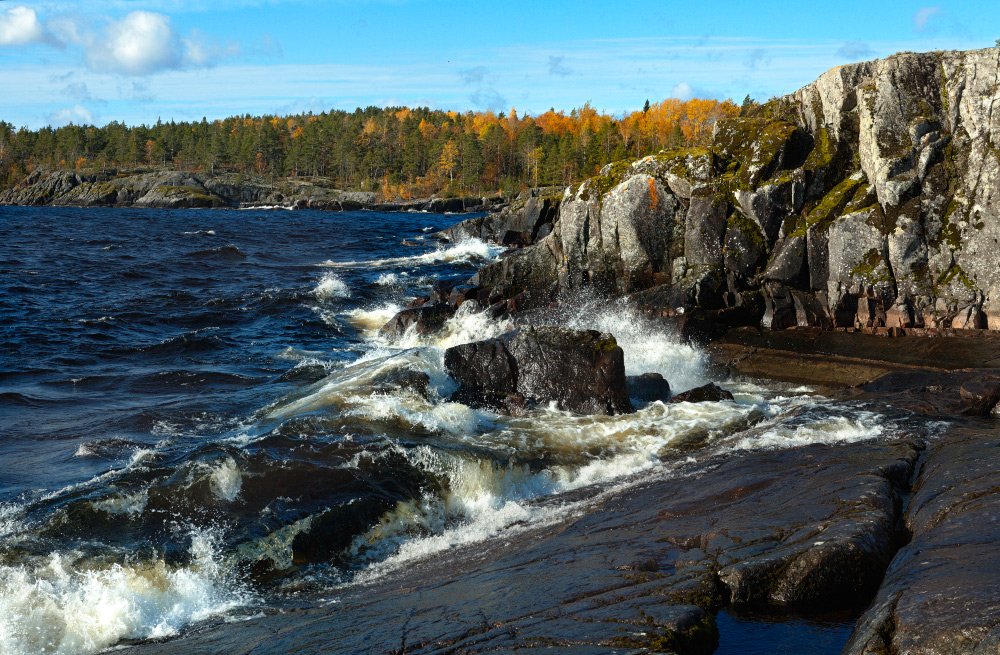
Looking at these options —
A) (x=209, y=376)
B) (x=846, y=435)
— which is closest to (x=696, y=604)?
(x=846, y=435)

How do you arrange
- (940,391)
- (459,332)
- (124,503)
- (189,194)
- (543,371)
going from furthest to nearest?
(189,194) < (459,332) < (543,371) < (940,391) < (124,503)

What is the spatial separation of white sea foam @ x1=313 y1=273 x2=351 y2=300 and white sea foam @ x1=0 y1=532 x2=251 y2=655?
2268cm

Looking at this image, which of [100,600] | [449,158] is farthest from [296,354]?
[449,158]

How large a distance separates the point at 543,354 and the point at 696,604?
391 inches

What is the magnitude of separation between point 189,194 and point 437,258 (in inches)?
3462

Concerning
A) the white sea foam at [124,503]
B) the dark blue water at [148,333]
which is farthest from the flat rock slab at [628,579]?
the dark blue water at [148,333]

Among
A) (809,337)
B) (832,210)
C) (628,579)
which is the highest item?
(832,210)

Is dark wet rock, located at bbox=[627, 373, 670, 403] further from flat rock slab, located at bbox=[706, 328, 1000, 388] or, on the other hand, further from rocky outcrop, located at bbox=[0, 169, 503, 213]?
rocky outcrop, located at bbox=[0, 169, 503, 213]

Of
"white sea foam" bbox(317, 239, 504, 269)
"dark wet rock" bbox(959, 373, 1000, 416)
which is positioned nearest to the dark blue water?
"white sea foam" bbox(317, 239, 504, 269)

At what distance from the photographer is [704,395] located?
1571 cm

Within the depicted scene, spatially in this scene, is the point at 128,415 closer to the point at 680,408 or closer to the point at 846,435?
the point at 680,408

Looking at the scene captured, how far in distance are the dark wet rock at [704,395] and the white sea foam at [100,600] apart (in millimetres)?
10352

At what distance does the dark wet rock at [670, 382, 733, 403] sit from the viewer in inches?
616

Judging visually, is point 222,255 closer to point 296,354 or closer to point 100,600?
point 296,354
